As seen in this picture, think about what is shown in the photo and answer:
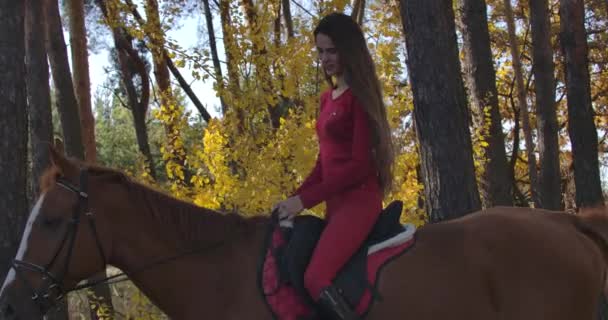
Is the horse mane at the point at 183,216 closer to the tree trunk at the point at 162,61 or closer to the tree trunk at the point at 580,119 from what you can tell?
the tree trunk at the point at 162,61

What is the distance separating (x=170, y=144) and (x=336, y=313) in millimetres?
4561

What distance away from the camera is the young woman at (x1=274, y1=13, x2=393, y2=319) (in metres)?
3.86

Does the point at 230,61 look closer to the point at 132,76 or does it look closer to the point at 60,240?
the point at 60,240

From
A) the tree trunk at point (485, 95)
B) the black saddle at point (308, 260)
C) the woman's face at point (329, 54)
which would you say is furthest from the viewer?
the tree trunk at point (485, 95)

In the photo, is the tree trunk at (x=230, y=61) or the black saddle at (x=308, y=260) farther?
the tree trunk at (x=230, y=61)

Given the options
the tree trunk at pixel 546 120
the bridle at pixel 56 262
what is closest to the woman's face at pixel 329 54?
the bridle at pixel 56 262

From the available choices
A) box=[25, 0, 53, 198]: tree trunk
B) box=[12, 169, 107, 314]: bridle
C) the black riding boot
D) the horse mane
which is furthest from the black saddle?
box=[25, 0, 53, 198]: tree trunk

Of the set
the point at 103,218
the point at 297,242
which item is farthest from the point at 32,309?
the point at 297,242

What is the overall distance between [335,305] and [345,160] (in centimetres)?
82

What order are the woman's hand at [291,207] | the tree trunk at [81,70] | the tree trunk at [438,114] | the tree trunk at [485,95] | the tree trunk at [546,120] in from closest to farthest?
the woman's hand at [291,207] < the tree trunk at [438,114] < the tree trunk at [485,95] < the tree trunk at [81,70] < the tree trunk at [546,120]

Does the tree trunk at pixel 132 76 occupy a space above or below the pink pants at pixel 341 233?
above

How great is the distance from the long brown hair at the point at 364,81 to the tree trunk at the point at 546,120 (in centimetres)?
970

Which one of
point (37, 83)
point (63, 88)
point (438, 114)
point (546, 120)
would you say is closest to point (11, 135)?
point (438, 114)

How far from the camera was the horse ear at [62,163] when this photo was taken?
3820mm
